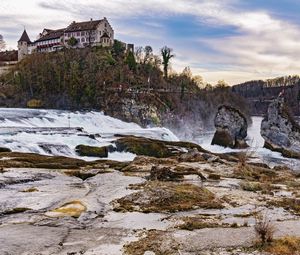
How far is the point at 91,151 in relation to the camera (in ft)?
139

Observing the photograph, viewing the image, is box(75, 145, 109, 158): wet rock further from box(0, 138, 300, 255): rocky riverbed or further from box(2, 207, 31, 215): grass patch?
box(2, 207, 31, 215): grass patch

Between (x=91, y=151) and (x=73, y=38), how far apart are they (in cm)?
9761

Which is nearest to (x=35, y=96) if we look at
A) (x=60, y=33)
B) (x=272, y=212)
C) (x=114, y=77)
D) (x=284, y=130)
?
(x=114, y=77)

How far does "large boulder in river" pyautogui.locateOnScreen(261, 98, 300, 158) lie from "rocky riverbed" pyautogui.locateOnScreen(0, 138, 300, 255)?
32858 millimetres

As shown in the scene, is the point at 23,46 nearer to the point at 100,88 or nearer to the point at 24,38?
the point at 24,38

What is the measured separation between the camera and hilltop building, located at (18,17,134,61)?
134 meters

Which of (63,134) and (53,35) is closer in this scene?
(63,134)

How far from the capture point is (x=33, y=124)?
64938 mm

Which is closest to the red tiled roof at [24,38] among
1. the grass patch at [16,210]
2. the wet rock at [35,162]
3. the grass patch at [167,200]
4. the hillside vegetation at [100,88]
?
the hillside vegetation at [100,88]

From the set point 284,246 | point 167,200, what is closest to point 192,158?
point 167,200

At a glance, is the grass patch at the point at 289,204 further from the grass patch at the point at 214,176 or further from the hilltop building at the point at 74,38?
the hilltop building at the point at 74,38

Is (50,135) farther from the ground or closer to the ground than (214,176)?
farther from the ground

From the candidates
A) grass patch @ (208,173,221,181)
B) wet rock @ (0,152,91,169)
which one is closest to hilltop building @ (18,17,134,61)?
wet rock @ (0,152,91,169)

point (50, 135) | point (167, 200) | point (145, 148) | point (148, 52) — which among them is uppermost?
point (148, 52)
